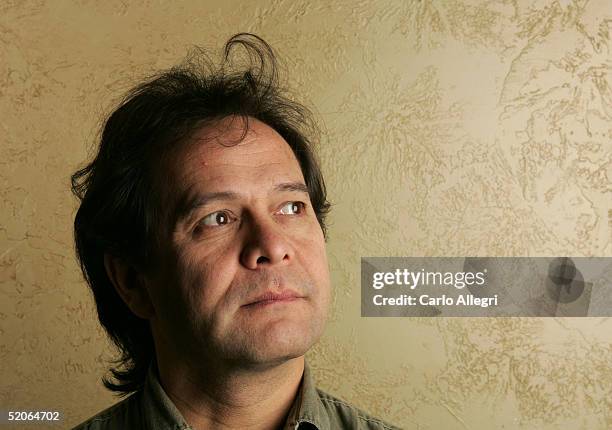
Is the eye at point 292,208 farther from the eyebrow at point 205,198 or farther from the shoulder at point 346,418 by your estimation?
the shoulder at point 346,418

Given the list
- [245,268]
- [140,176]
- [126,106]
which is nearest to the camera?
[245,268]

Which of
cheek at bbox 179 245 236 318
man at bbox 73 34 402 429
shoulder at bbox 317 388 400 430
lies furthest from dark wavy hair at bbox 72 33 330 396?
shoulder at bbox 317 388 400 430

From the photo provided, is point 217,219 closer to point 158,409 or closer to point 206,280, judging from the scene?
point 206,280

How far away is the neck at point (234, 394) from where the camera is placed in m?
1.08

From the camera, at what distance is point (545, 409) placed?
1688 mm

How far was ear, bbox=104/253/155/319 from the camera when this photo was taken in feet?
3.95

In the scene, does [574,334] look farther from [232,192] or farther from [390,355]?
[232,192]

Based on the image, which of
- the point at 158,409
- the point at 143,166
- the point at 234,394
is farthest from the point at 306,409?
the point at 143,166

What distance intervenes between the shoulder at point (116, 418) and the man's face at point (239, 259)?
13 centimetres

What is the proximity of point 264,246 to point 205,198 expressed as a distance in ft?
0.39

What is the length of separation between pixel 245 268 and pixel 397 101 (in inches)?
31.0

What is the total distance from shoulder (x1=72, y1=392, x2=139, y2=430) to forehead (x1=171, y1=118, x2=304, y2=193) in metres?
0.35

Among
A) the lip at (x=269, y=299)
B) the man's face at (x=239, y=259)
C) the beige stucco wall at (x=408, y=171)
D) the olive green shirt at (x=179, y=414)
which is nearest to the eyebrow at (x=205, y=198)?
the man's face at (x=239, y=259)

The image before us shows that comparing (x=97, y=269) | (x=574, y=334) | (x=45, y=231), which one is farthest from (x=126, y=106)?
(x=574, y=334)
